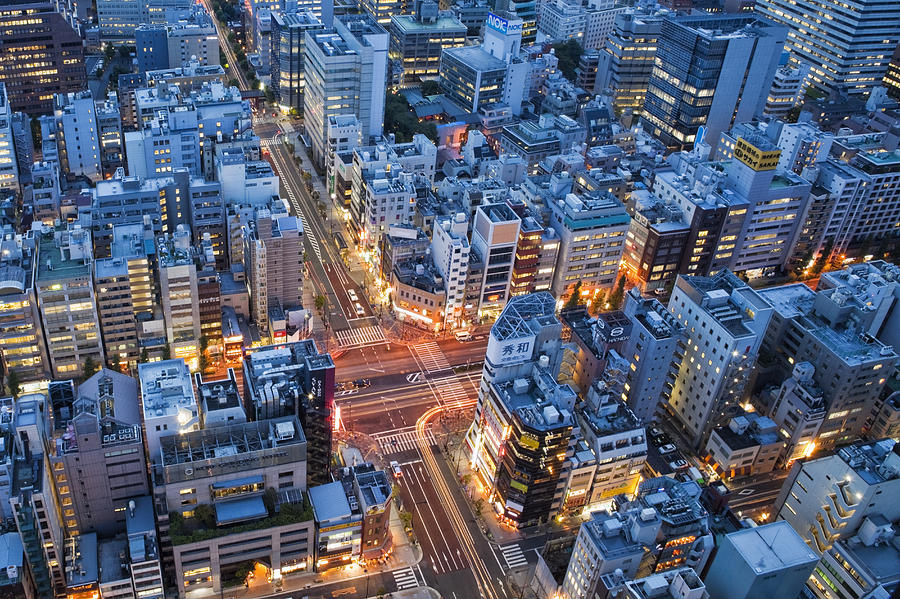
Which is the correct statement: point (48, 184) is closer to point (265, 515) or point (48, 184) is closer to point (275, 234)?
point (275, 234)

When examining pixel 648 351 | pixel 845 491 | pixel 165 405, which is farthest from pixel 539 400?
pixel 165 405

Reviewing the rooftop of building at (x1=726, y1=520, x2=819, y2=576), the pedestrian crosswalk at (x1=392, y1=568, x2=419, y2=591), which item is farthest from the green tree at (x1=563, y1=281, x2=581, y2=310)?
the rooftop of building at (x1=726, y1=520, x2=819, y2=576)

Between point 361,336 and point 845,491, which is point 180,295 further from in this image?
point 845,491

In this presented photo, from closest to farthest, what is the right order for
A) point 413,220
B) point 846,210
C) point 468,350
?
1. point 468,350
2. point 413,220
3. point 846,210

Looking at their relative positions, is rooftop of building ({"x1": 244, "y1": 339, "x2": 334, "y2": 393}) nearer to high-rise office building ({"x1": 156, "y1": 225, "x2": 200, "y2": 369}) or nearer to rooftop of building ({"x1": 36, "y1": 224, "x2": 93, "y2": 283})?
high-rise office building ({"x1": 156, "y1": 225, "x2": 200, "y2": 369})

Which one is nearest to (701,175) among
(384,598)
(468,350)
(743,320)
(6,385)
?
(743,320)
